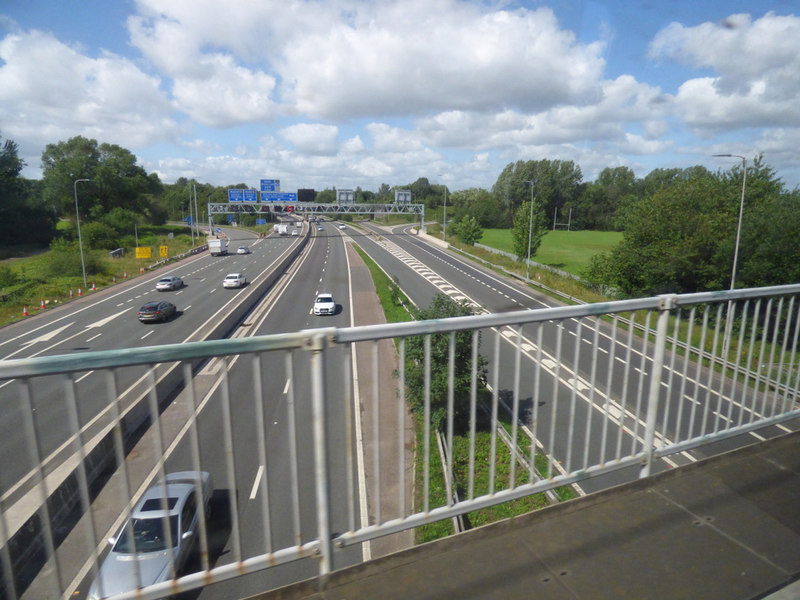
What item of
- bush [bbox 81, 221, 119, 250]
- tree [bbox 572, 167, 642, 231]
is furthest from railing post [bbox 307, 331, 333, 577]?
tree [bbox 572, 167, 642, 231]

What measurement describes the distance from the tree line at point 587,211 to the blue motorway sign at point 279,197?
1751 centimetres

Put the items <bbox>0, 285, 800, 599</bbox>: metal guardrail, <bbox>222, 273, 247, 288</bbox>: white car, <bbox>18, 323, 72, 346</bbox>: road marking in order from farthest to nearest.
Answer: <bbox>222, 273, 247, 288</bbox>: white car
<bbox>18, 323, 72, 346</bbox>: road marking
<bbox>0, 285, 800, 599</bbox>: metal guardrail

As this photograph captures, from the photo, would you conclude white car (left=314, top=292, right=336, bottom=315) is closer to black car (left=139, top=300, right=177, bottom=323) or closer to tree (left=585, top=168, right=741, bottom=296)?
black car (left=139, top=300, right=177, bottom=323)

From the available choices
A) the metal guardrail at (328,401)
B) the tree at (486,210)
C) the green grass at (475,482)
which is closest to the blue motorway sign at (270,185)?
the tree at (486,210)

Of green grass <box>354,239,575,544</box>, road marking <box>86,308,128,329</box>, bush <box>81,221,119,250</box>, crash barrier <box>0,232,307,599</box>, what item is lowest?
road marking <box>86,308,128,329</box>

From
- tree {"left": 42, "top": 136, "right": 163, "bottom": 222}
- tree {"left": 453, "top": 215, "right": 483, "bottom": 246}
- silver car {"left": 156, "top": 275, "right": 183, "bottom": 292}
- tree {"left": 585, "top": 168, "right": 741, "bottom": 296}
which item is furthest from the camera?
tree {"left": 42, "top": 136, "right": 163, "bottom": 222}

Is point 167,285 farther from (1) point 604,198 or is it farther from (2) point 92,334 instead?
(1) point 604,198

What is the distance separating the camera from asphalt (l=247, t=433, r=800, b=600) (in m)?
2.04

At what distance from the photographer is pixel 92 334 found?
2391 cm

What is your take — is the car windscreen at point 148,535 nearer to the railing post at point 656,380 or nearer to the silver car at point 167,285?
the railing post at point 656,380

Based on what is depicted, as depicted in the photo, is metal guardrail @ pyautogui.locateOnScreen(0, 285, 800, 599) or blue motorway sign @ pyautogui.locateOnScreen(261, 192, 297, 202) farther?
blue motorway sign @ pyautogui.locateOnScreen(261, 192, 297, 202)

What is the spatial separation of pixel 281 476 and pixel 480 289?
88.6ft

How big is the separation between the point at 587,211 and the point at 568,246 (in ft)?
82.8

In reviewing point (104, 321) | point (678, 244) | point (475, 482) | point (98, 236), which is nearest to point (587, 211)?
point (678, 244)
